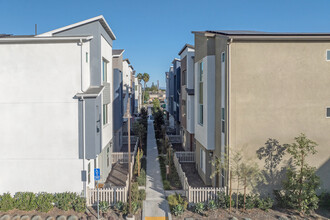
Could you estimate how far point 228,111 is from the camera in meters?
13.9

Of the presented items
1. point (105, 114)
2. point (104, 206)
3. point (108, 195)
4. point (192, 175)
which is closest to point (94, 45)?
point (105, 114)

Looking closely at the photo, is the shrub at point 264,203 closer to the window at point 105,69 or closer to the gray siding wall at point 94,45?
the gray siding wall at point 94,45

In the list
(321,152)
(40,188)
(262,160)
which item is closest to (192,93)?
(262,160)

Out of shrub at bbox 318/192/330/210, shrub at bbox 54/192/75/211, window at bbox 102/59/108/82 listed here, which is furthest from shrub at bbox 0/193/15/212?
shrub at bbox 318/192/330/210

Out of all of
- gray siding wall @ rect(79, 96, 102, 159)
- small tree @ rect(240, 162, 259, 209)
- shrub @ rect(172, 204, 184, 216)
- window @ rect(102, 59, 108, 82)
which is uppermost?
window @ rect(102, 59, 108, 82)

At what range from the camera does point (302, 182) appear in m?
13.6

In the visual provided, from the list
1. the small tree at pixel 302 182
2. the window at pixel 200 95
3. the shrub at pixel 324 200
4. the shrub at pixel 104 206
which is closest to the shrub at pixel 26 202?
the shrub at pixel 104 206

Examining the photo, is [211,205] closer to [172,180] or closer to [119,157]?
[172,180]

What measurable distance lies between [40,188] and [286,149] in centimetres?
1450

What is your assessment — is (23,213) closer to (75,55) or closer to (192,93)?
(75,55)

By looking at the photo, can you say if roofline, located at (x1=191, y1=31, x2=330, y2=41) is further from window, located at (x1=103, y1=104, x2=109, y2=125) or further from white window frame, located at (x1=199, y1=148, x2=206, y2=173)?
window, located at (x1=103, y1=104, x2=109, y2=125)

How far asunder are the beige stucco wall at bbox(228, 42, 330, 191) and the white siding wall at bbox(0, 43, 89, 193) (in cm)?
934

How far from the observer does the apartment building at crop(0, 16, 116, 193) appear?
46.0ft

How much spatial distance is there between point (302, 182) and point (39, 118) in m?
15.5
